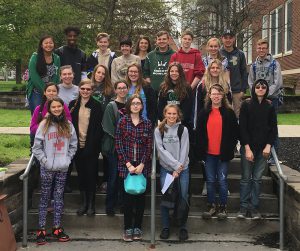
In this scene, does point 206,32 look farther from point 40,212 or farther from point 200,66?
point 40,212

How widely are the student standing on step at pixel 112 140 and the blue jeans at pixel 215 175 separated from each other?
3.66 feet

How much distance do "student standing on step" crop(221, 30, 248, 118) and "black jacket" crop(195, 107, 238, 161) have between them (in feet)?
4.25

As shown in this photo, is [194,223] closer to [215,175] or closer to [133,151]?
[215,175]

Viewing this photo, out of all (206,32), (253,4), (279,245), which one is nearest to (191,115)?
(279,245)

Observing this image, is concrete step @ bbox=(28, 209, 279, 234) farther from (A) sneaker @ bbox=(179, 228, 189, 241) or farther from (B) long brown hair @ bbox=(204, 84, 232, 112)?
(B) long brown hair @ bbox=(204, 84, 232, 112)

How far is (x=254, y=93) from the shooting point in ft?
18.7

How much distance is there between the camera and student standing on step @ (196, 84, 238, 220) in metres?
5.60

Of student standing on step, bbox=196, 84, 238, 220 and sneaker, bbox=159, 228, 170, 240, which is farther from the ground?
student standing on step, bbox=196, 84, 238, 220

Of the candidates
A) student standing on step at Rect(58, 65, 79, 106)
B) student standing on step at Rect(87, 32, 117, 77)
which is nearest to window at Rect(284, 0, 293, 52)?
student standing on step at Rect(87, 32, 117, 77)

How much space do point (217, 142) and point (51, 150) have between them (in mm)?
2052

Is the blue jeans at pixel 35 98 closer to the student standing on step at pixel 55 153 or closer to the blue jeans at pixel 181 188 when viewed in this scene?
the student standing on step at pixel 55 153

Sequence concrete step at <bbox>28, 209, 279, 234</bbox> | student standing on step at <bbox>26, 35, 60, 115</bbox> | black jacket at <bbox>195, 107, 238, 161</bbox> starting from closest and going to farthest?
black jacket at <bbox>195, 107, 238, 161</bbox> < concrete step at <bbox>28, 209, 279, 234</bbox> < student standing on step at <bbox>26, 35, 60, 115</bbox>

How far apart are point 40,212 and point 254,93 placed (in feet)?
10.1

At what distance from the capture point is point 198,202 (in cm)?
614
